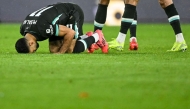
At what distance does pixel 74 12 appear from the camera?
9.60m

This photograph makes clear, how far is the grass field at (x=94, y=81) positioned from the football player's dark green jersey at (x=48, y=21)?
32cm

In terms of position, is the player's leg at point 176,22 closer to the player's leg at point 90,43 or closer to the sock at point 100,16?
the sock at point 100,16

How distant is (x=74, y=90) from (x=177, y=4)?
14.0 meters

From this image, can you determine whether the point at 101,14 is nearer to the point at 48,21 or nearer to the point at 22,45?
the point at 48,21

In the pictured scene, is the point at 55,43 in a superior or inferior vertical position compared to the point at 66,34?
→ inferior

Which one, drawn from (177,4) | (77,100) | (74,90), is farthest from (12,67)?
(177,4)

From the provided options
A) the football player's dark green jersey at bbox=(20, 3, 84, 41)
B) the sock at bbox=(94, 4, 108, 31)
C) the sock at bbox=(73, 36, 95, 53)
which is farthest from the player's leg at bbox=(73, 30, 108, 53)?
the sock at bbox=(94, 4, 108, 31)

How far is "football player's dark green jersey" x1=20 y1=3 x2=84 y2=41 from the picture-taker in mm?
8742

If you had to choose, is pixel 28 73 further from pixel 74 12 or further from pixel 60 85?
pixel 74 12

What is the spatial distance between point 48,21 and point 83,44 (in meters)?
0.74

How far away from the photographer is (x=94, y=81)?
19.9 ft

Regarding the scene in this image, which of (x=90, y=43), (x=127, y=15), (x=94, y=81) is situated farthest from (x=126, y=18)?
(x=94, y=81)

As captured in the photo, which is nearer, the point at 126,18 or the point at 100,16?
the point at 126,18

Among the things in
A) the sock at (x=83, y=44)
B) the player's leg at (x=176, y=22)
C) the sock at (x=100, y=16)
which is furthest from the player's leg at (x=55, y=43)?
the player's leg at (x=176, y=22)
